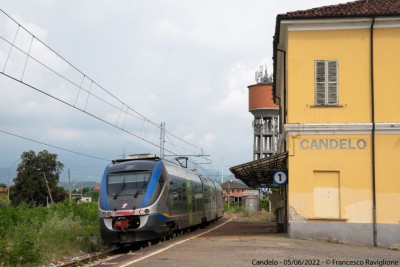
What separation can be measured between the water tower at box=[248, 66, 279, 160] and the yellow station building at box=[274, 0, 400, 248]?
36.8 meters

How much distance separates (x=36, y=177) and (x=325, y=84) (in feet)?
219

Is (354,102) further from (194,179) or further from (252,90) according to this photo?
(252,90)

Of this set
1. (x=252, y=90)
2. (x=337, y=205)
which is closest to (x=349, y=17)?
(x=337, y=205)

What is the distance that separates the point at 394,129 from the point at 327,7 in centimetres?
486

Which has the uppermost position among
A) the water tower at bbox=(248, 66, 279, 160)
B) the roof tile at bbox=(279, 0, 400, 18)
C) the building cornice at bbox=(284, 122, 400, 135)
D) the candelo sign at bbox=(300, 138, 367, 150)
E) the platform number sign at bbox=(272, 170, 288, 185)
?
the water tower at bbox=(248, 66, 279, 160)

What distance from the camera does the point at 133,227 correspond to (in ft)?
61.5

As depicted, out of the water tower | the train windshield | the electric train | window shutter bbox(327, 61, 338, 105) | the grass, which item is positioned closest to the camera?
the electric train

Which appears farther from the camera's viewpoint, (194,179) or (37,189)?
(37,189)

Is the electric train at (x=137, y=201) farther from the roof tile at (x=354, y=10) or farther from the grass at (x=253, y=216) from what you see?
the grass at (x=253, y=216)

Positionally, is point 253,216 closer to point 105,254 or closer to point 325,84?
point 325,84

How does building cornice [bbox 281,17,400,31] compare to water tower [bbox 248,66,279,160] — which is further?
water tower [bbox 248,66,279,160]

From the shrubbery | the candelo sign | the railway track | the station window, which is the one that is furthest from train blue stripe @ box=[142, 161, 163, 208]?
the station window

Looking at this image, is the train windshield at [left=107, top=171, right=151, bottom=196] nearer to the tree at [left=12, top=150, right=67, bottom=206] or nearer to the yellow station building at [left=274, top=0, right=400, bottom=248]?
the yellow station building at [left=274, top=0, right=400, bottom=248]

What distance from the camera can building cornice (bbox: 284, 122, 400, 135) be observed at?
19.4m
